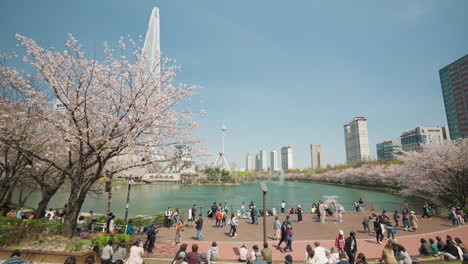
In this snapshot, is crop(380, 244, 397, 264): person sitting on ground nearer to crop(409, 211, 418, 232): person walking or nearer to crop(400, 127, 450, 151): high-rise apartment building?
crop(409, 211, 418, 232): person walking

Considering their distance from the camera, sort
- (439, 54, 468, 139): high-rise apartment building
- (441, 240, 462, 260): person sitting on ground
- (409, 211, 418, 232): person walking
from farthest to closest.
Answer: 1. (439, 54, 468, 139): high-rise apartment building
2. (409, 211, 418, 232): person walking
3. (441, 240, 462, 260): person sitting on ground

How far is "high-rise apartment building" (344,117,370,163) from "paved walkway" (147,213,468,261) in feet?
544

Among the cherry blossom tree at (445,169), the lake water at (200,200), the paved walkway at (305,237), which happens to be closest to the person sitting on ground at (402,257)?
the paved walkway at (305,237)

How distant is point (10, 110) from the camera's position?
494 inches

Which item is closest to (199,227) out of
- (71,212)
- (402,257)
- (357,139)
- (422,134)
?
(71,212)

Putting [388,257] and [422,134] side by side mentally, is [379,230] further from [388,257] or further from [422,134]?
[422,134]

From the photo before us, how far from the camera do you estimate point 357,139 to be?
172 metres

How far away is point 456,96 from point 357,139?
77312 millimetres

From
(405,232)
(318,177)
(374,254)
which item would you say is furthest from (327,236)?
(318,177)

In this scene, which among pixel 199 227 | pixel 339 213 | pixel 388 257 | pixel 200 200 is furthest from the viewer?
pixel 200 200

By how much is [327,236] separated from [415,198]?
45.7 meters

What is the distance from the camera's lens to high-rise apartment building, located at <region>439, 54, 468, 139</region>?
308ft

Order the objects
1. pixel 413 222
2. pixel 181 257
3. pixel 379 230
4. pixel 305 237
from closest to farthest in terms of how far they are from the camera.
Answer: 1. pixel 181 257
2. pixel 379 230
3. pixel 305 237
4. pixel 413 222

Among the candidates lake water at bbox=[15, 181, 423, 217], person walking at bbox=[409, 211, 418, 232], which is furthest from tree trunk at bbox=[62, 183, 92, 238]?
person walking at bbox=[409, 211, 418, 232]
